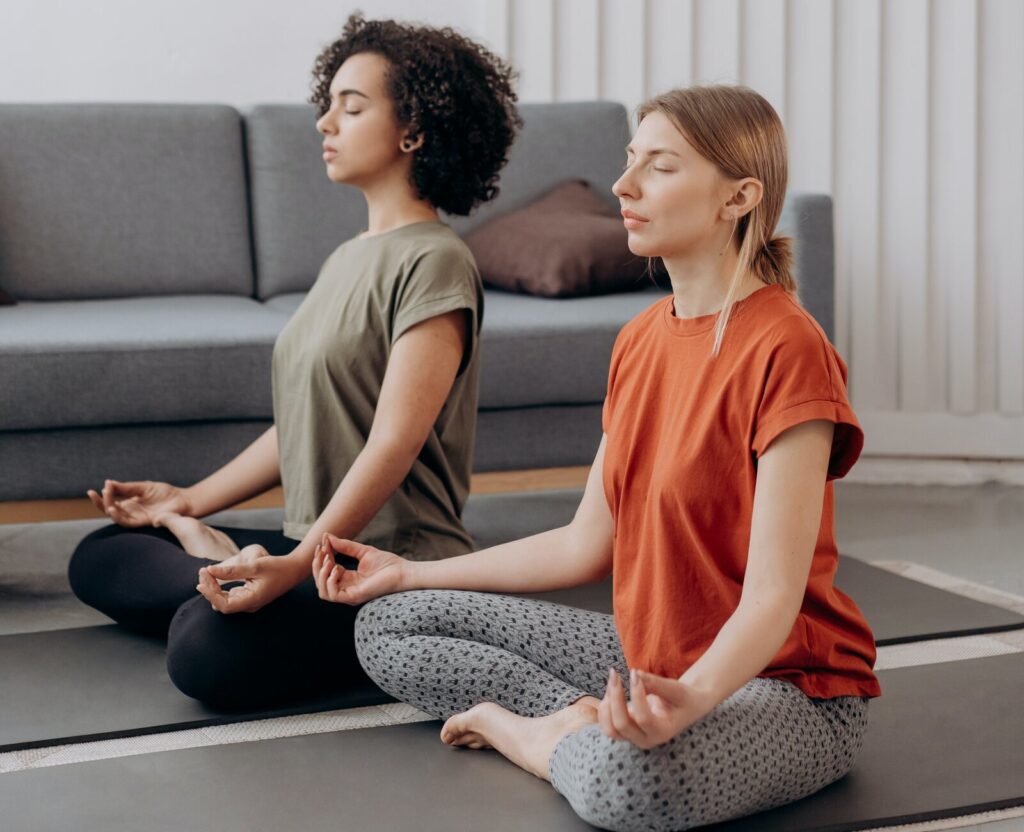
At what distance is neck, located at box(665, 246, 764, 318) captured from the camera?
4.27 feet

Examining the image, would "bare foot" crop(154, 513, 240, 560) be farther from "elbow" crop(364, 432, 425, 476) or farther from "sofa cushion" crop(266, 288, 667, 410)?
"sofa cushion" crop(266, 288, 667, 410)

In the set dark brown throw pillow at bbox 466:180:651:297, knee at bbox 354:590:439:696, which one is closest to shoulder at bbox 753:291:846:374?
knee at bbox 354:590:439:696

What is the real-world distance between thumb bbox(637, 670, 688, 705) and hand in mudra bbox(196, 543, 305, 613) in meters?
0.60

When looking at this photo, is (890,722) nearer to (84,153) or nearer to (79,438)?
(79,438)

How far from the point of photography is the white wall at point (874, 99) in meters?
3.24

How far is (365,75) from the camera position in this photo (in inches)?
71.1

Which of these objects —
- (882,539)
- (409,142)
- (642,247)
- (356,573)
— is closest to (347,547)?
(356,573)

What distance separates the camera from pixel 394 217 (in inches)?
72.3

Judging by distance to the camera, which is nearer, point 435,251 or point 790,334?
point 790,334

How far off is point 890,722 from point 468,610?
0.50 meters

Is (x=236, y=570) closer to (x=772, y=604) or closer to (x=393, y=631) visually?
(x=393, y=631)

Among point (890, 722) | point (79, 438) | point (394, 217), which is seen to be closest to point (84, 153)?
point (79, 438)

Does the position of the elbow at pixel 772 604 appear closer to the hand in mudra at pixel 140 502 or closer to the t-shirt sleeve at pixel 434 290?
the t-shirt sleeve at pixel 434 290

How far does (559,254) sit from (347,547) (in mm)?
1291
